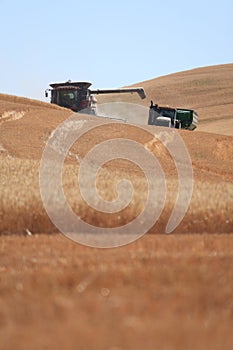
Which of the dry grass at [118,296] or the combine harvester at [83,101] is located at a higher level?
the dry grass at [118,296]

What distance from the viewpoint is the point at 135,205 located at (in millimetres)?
9258

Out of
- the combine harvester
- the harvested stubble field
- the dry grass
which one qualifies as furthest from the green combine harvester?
the dry grass

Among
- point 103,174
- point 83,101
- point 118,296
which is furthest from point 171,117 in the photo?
point 118,296

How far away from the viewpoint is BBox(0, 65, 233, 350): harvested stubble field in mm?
3998

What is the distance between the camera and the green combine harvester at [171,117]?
34.8 m

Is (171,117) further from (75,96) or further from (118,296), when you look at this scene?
(118,296)

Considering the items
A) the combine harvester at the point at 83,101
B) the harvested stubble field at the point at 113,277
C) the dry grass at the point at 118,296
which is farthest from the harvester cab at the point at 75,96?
the dry grass at the point at 118,296

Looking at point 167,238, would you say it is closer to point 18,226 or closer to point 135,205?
point 135,205

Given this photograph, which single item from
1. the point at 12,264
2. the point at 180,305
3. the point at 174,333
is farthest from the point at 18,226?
the point at 174,333

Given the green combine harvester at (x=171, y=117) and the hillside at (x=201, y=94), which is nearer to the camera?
the green combine harvester at (x=171, y=117)

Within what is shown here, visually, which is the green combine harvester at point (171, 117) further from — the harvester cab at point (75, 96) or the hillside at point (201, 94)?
the hillside at point (201, 94)

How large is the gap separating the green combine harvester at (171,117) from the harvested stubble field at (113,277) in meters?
21.7

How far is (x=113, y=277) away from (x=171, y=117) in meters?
31.2

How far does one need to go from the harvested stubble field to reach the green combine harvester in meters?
21.7
